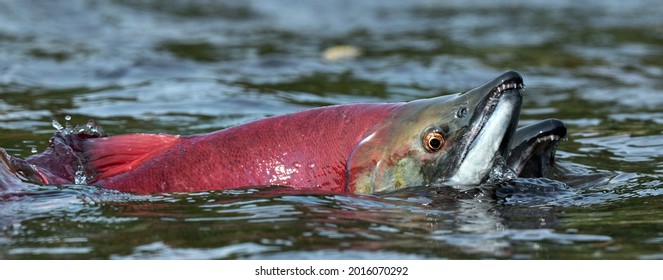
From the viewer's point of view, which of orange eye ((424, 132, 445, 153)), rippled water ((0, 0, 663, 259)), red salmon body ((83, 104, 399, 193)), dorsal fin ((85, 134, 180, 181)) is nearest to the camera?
rippled water ((0, 0, 663, 259))

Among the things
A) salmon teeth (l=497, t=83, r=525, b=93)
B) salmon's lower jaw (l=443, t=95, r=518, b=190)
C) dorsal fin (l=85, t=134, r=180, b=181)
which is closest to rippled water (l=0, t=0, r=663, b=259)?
salmon's lower jaw (l=443, t=95, r=518, b=190)

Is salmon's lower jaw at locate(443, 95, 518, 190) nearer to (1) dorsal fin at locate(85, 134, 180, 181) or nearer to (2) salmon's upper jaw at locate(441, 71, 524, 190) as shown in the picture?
(2) salmon's upper jaw at locate(441, 71, 524, 190)

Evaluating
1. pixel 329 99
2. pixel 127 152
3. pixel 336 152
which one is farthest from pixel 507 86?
pixel 329 99

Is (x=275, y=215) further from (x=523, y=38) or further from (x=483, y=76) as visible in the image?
(x=523, y=38)

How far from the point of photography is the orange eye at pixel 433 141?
5.41 metres

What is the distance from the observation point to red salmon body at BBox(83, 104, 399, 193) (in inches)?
219

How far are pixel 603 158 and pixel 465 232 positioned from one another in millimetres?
2778

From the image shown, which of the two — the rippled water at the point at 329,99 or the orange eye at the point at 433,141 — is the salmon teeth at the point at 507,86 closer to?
the orange eye at the point at 433,141

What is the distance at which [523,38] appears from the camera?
15.0 m

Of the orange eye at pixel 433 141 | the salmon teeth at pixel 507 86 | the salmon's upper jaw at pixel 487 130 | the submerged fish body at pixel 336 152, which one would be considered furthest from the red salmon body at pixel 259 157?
the salmon teeth at pixel 507 86

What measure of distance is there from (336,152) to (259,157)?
39cm

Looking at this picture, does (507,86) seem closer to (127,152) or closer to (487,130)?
(487,130)

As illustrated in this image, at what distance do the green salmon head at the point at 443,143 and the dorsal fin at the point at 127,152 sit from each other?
1.00 metres

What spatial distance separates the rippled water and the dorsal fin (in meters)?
0.22
